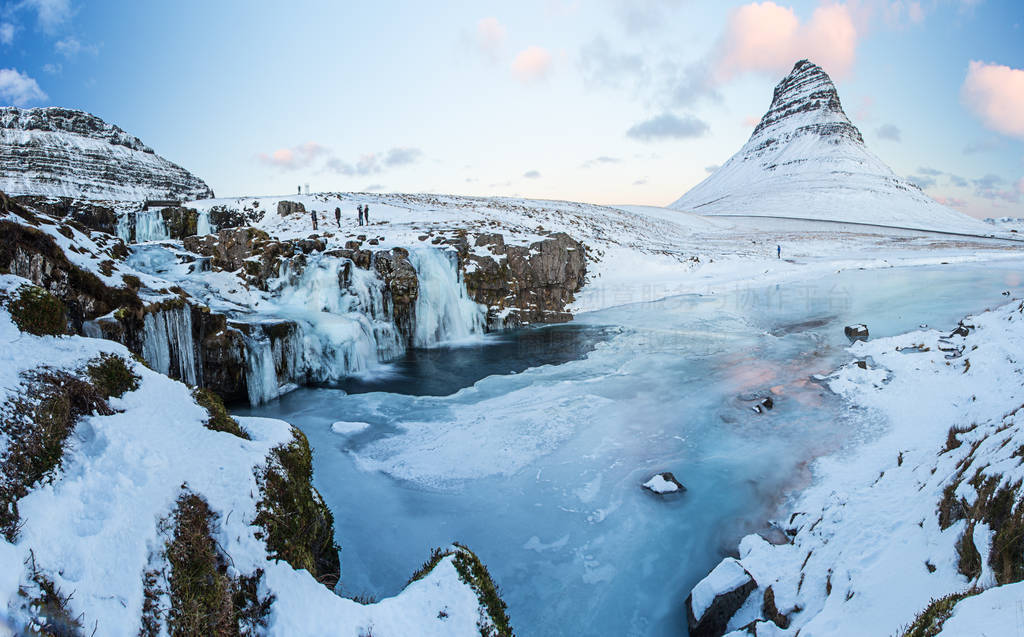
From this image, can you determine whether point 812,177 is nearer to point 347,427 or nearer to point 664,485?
point 664,485

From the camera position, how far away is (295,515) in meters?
4.95

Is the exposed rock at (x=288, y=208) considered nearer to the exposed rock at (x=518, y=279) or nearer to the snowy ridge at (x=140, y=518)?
the exposed rock at (x=518, y=279)

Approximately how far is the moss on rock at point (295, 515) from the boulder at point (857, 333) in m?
20.3

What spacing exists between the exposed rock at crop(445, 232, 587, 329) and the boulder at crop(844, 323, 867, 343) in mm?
12547

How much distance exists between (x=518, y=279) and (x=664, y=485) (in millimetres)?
18019

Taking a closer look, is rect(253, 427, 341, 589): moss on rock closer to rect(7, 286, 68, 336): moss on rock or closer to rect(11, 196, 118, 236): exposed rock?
rect(7, 286, 68, 336): moss on rock

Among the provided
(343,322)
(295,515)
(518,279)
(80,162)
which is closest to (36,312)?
(295,515)

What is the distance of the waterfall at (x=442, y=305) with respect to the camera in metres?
22.1

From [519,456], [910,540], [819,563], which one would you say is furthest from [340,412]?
[910,540]

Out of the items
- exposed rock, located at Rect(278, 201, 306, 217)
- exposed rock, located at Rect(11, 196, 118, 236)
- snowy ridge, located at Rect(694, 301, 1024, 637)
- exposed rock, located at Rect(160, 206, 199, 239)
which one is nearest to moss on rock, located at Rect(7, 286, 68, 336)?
snowy ridge, located at Rect(694, 301, 1024, 637)

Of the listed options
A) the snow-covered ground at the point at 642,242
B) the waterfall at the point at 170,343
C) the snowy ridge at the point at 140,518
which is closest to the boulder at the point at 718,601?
the snowy ridge at the point at 140,518

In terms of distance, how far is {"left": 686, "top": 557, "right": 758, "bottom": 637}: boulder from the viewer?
6.20 m

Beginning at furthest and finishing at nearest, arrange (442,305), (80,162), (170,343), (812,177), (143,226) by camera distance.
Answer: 1. (812,177)
2. (80,162)
3. (143,226)
4. (442,305)
5. (170,343)

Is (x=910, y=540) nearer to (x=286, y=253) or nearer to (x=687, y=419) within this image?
(x=687, y=419)
